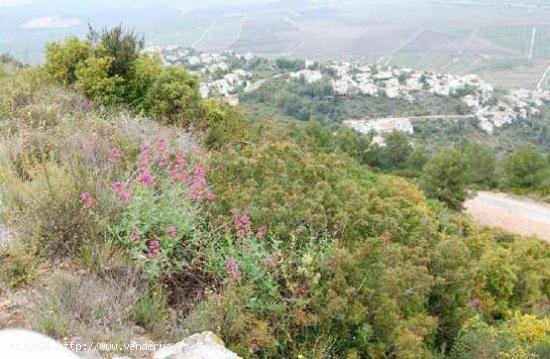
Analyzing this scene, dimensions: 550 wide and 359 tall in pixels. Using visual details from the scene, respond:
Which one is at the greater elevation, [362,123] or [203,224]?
[203,224]

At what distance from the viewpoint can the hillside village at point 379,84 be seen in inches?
1939

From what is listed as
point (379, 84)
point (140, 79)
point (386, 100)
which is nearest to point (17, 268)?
point (140, 79)

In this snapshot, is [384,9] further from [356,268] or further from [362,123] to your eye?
[356,268]

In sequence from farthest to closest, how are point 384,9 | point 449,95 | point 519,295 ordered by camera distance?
point 384,9 → point 449,95 → point 519,295

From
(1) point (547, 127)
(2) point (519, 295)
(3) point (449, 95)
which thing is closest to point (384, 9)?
(3) point (449, 95)

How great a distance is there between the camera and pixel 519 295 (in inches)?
395

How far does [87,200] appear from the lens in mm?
3375

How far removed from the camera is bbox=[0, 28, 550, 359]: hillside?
3.07 meters

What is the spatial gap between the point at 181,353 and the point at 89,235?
1.27m

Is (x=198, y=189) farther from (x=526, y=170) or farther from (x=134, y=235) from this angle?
(x=526, y=170)

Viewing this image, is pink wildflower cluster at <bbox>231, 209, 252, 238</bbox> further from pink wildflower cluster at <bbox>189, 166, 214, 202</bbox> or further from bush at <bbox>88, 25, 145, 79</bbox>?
bush at <bbox>88, 25, 145, 79</bbox>

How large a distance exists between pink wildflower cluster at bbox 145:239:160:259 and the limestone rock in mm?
654

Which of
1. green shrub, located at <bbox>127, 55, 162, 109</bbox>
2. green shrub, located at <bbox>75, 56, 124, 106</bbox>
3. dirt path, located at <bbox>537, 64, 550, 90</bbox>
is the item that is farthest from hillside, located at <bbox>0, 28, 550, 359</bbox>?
dirt path, located at <bbox>537, 64, 550, 90</bbox>

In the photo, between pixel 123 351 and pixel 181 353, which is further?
pixel 123 351
